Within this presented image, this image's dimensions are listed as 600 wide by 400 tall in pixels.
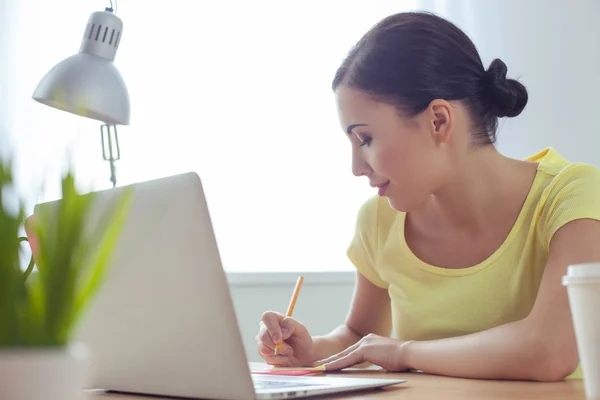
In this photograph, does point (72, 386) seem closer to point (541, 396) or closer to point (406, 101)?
point (541, 396)

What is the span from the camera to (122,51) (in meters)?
2.51

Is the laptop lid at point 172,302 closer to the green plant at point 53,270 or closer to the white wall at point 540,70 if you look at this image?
the green plant at point 53,270

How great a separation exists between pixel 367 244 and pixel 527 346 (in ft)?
1.77

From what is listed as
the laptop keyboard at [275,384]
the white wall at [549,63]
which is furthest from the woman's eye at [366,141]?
the white wall at [549,63]

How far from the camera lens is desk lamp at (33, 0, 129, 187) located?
62.4 inches

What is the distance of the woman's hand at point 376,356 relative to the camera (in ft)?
3.88

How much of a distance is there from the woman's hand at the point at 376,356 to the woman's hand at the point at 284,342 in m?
0.16

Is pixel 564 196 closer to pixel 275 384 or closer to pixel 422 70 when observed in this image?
pixel 422 70

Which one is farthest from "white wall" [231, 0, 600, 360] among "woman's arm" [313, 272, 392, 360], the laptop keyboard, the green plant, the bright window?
the green plant

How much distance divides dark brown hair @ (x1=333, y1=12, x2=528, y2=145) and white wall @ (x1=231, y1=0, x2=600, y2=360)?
1.16 metres

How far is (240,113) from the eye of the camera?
254cm

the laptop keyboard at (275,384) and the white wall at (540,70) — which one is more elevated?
the white wall at (540,70)

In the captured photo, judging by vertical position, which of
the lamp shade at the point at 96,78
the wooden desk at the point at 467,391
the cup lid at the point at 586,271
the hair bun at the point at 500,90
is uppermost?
the lamp shade at the point at 96,78

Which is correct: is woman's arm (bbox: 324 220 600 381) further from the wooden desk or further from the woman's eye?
A: the woman's eye
